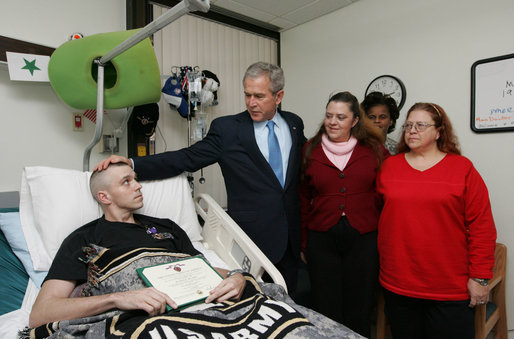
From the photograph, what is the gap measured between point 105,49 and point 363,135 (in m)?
1.36

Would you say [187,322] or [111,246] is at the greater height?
[111,246]

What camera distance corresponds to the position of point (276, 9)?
276 centimetres

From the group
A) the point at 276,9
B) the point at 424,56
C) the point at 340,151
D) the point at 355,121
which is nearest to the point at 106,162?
the point at 340,151

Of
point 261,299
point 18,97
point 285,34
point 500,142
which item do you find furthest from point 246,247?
point 285,34

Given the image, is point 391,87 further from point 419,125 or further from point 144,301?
point 144,301

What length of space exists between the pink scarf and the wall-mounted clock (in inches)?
42.7

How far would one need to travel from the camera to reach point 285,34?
3262 mm

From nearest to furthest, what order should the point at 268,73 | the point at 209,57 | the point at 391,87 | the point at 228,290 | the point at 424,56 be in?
the point at 228,290 < the point at 268,73 < the point at 424,56 < the point at 391,87 < the point at 209,57

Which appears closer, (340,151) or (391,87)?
(340,151)

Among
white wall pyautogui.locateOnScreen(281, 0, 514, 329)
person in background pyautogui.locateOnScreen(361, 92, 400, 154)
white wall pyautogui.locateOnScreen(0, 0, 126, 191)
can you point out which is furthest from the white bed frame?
white wall pyautogui.locateOnScreen(281, 0, 514, 329)

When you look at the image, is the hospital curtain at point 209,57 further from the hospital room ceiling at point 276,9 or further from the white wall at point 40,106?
the white wall at point 40,106

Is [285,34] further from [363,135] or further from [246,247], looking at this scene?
[246,247]

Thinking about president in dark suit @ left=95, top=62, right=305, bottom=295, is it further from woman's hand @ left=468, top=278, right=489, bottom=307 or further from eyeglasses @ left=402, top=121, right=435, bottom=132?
woman's hand @ left=468, top=278, right=489, bottom=307

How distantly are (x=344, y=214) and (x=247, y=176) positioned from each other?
1.69ft
